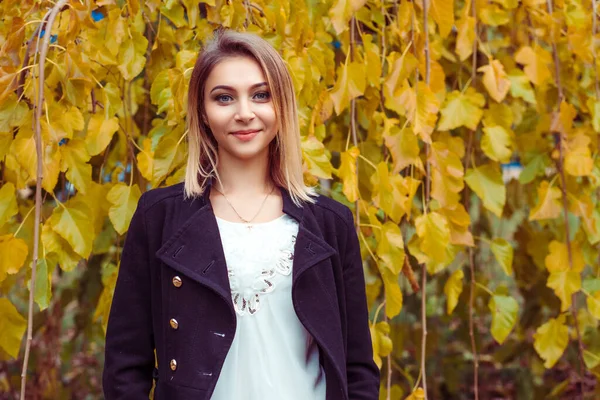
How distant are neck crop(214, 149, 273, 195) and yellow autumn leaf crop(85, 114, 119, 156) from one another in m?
0.30

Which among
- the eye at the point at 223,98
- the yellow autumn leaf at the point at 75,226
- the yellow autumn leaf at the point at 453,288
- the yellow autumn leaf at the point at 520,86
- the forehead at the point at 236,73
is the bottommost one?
the yellow autumn leaf at the point at 453,288

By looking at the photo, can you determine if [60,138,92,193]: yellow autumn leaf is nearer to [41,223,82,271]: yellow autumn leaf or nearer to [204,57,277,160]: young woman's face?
[41,223,82,271]: yellow autumn leaf

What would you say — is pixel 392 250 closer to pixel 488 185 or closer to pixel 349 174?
pixel 349 174

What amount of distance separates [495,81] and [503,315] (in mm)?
469

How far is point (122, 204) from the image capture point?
57.2 inches

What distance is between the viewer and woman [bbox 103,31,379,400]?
1.10 meters

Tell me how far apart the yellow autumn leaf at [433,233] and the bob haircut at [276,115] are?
35 cm

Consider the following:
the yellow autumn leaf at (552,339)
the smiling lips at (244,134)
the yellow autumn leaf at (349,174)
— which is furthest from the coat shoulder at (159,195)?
the yellow autumn leaf at (552,339)

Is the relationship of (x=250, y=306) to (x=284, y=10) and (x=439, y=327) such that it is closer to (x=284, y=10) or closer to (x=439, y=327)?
(x=284, y=10)

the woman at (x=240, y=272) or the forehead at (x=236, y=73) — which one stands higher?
the forehead at (x=236, y=73)

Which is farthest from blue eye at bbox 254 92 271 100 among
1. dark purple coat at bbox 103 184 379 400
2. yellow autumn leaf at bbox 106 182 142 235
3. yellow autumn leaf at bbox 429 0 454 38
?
yellow autumn leaf at bbox 429 0 454 38

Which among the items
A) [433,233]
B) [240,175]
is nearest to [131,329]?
[240,175]

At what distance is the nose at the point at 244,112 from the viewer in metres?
1.13

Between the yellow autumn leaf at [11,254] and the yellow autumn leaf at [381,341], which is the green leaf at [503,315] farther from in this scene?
the yellow autumn leaf at [11,254]
